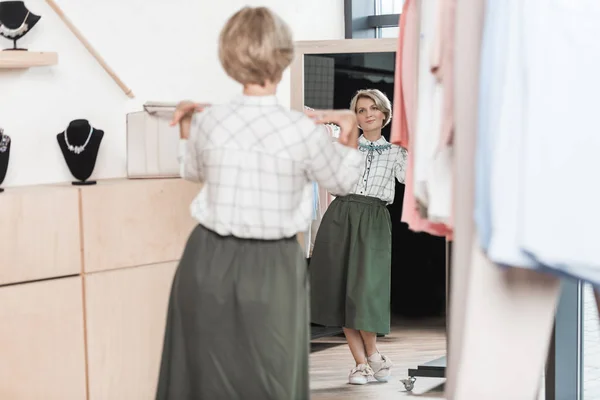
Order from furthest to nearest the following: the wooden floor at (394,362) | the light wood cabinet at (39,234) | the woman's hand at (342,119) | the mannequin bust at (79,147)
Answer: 1. the wooden floor at (394,362)
2. the mannequin bust at (79,147)
3. the light wood cabinet at (39,234)
4. the woman's hand at (342,119)

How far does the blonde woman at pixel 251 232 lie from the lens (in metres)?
2.27

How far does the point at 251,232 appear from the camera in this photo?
7.48 ft

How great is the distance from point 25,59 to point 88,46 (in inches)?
13.4

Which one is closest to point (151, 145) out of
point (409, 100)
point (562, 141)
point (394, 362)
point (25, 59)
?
point (25, 59)

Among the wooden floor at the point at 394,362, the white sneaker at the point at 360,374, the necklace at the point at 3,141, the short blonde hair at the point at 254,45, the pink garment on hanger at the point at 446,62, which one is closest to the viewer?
the pink garment on hanger at the point at 446,62

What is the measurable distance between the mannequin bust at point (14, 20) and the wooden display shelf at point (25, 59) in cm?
7

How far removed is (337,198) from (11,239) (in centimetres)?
134

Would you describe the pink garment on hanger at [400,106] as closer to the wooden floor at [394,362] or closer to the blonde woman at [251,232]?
the blonde woman at [251,232]

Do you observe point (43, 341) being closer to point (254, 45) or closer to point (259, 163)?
point (259, 163)

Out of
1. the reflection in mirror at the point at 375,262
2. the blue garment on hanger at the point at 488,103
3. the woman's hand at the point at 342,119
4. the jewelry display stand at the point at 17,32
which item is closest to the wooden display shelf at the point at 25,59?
the jewelry display stand at the point at 17,32

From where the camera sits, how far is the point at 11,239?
9.53 feet

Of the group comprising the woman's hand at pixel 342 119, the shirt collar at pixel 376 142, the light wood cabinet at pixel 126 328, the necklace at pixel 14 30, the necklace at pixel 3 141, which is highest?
the necklace at pixel 14 30

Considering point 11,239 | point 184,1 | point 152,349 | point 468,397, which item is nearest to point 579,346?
point 468,397

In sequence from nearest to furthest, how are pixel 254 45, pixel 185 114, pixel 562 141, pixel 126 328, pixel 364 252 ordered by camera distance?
pixel 562 141 → pixel 254 45 → pixel 185 114 → pixel 126 328 → pixel 364 252
